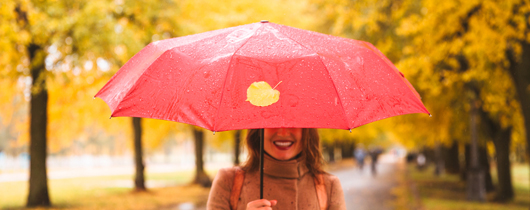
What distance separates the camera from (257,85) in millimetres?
2115

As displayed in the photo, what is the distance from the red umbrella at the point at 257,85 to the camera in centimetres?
209

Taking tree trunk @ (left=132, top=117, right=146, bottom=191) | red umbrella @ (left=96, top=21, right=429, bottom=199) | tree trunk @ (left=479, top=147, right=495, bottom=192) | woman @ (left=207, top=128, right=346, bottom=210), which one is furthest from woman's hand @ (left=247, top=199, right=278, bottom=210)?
tree trunk @ (left=479, top=147, right=495, bottom=192)

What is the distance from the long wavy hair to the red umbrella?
19.3 inches

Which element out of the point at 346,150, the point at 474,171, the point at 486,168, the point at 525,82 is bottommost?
the point at 346,150

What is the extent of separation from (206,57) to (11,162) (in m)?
69.0

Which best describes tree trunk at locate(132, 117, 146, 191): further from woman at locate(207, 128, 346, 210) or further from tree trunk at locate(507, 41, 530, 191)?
woman at locate(207, 128, 346, 210)

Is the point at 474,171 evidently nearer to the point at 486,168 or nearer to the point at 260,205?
the point at 486,168

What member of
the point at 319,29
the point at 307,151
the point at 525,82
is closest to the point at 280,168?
the point at 307,151

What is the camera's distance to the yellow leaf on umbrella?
6.79 ft

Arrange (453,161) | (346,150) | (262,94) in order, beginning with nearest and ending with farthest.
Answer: (262,94) < (453,161) < (346,150)

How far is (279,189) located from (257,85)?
2.32 ft

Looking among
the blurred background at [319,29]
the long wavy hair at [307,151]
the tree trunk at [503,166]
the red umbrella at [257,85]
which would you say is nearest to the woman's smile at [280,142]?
the long wavy hair at [307,151]

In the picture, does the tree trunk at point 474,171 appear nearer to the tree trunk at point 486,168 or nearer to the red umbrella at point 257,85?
the tree trunk at point 486,168

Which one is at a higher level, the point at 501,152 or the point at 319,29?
the point at 319,29
